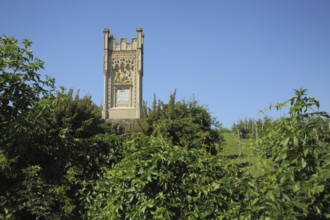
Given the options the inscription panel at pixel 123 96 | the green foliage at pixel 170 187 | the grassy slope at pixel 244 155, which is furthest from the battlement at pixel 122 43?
the green foliage at pixel 170 187

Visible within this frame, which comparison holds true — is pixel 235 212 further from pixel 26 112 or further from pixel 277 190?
pixel 26 112

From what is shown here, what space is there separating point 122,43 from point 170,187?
90.6 ft

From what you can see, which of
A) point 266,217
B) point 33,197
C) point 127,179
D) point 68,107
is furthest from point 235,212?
point 68,107

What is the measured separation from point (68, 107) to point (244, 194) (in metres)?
13.9

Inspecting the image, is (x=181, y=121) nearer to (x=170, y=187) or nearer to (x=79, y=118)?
(x=79, y=118)

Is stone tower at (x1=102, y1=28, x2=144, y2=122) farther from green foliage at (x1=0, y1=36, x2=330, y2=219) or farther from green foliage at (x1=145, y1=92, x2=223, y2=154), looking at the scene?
green foliage at (x1=0, y1=36, x2=330, y2=219)

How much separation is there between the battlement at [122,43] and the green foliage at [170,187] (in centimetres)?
2642

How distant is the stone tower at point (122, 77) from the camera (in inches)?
1105

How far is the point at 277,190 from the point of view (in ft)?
8.30

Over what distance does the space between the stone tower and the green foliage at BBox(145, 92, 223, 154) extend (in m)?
12.4

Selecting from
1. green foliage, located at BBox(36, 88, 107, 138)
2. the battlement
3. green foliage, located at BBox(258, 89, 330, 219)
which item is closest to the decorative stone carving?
the battlement

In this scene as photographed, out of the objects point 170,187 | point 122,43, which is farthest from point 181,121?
point 122,43

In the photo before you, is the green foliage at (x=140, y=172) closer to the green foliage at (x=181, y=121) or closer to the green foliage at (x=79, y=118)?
the green foliage at (x=181, y=121)

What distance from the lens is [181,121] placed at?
13.2m
